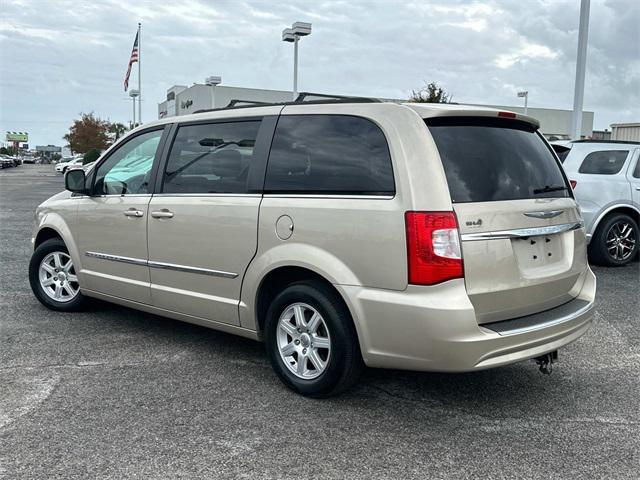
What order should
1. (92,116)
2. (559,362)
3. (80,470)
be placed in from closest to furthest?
(80,470), (559,362), (92,116)

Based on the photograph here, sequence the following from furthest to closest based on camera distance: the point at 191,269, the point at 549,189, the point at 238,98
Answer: the point at 238,98, the point at 191,269, the point at 549,189

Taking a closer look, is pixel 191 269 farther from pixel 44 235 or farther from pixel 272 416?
pixel 44 235

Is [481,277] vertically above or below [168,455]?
above

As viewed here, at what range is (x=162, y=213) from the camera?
4773 millimetres

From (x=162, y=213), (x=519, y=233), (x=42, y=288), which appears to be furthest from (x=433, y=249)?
(x=42, y=288)

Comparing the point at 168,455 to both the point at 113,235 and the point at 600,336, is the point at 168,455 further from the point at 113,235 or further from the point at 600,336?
the point at 600,336

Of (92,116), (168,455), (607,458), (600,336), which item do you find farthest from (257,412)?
(92,116)

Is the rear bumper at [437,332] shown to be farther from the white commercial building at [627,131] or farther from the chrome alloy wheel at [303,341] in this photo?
the white commercial building at [627,131]

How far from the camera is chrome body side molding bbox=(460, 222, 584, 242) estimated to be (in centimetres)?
346

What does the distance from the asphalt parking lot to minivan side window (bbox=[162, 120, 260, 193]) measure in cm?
126

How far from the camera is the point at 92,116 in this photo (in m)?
76.6

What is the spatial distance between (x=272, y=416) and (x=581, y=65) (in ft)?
45.4

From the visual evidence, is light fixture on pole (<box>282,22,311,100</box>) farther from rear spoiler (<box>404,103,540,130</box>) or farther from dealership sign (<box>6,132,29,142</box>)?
dealership sign (<box>6,132,29,142</box>)

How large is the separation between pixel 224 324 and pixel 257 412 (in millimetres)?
870
